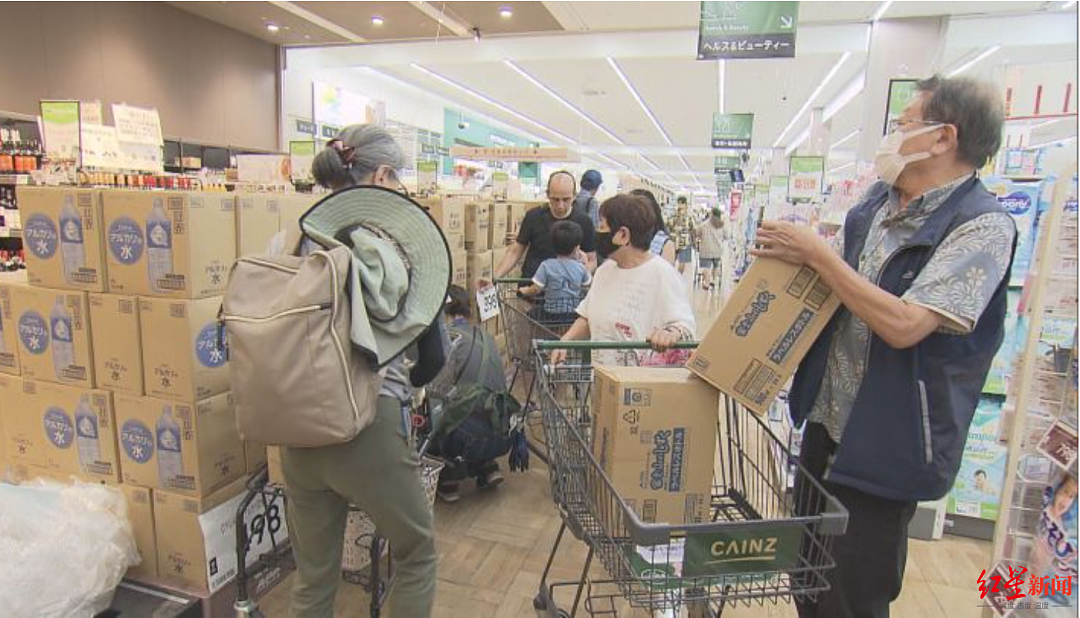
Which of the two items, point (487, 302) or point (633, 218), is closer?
point (633, 218)

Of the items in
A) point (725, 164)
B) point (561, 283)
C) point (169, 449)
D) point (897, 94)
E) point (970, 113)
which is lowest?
point (169, 449)

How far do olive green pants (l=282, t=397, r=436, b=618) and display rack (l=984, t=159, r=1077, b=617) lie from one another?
5.44 ft

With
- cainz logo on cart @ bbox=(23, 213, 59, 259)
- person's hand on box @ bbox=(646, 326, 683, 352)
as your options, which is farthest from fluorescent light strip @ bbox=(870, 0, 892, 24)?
cainz logo on cart @ bbox=(23, 213, 59, 259)

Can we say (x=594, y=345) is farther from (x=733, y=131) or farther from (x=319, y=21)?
(x=733, y=131)

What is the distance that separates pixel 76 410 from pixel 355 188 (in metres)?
1.55

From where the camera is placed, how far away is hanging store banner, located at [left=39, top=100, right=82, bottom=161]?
443 centimetres

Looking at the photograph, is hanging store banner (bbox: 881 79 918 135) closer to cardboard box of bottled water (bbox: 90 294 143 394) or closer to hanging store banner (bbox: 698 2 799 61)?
hanging store banner (bbox: 698 2 799 61)

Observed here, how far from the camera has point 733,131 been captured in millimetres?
11477

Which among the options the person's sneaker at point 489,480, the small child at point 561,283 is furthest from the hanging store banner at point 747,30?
the person's sneaker at point 489,480

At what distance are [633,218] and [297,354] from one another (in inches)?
53.5

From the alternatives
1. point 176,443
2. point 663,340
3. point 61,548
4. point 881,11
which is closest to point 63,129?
point 176,443

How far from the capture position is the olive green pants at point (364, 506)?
1.58m

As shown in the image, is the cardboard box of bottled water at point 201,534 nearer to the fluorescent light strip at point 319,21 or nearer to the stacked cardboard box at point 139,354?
the stacked cardboard box at point 139,354

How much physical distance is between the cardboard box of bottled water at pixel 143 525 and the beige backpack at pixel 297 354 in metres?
1.16
